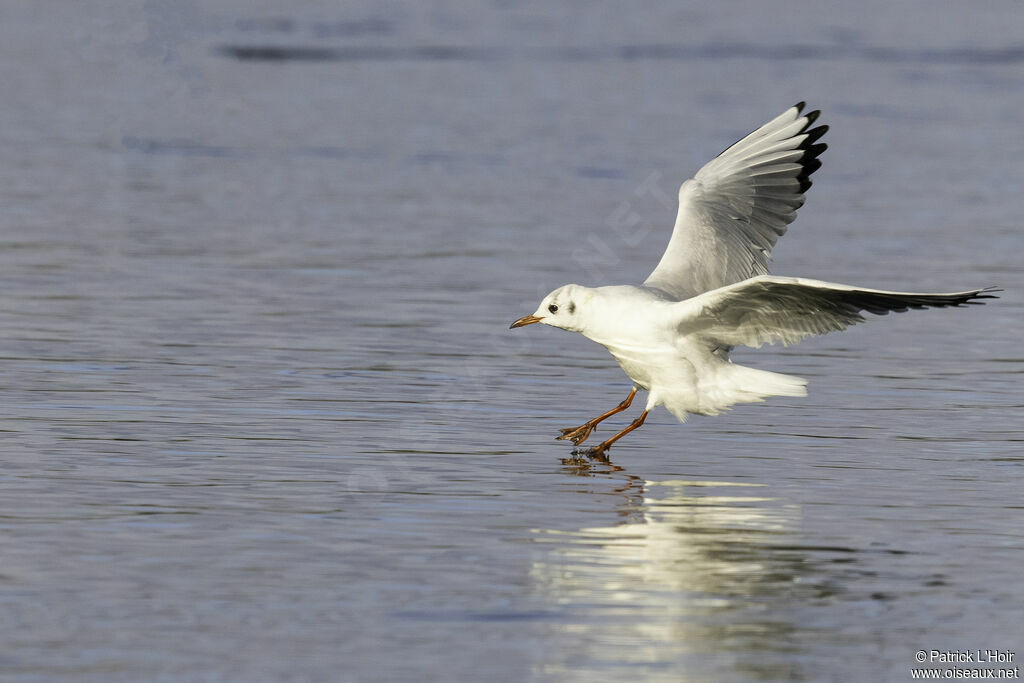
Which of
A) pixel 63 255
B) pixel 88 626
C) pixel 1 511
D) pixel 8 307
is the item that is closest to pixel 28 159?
pixel 63 255

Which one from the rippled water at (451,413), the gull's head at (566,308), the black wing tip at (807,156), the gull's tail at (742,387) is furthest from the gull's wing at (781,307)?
the black wing tip at (807,156)

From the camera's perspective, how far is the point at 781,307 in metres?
9.42

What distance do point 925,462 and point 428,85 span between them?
1994cm

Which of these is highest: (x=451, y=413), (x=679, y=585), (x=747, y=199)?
(x=747, y=199)

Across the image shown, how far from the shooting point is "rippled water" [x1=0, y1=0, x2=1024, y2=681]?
6.66 meters

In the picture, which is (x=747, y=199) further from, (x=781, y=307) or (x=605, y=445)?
(x=605, y=445)

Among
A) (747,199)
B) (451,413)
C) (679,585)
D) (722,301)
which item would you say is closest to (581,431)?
(451,413)

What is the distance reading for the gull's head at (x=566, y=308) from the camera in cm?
994

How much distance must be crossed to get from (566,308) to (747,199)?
1668 mm

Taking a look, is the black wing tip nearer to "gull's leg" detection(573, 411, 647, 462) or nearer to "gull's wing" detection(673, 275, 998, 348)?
"gull's wing" detection(673, 275, 998, 348)

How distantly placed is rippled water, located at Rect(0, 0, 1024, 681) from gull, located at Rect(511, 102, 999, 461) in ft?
1.35

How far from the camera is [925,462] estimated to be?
9.63m

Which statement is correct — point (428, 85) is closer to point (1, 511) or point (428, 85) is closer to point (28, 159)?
point (28, 159)

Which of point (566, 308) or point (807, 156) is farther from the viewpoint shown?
point (807, 156)
